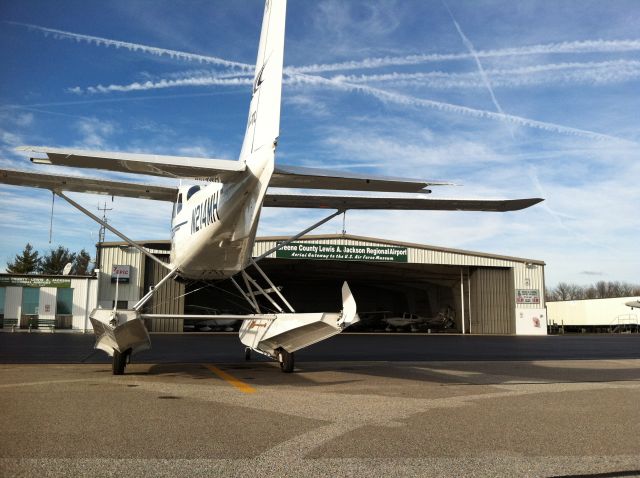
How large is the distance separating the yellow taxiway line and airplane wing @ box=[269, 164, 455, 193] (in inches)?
124

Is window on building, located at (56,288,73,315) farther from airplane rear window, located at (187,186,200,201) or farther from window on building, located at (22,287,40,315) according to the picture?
airplane rear window, located at (187,186,200,201)

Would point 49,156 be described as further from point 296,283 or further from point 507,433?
point 296,283

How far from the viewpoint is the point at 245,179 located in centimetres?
816

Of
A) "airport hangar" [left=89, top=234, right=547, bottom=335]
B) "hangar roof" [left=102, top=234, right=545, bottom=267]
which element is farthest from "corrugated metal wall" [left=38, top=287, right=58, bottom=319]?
"hangar roof" [left=102, top=234, right=545, bottom=267]

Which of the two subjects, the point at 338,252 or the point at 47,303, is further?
the point at 338,252

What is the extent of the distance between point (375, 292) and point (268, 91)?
175 feet

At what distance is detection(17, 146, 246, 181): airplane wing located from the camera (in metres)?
6.52

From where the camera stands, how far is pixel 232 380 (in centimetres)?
925

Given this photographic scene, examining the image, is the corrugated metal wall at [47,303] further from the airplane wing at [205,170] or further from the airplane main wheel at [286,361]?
the airplane wing at [205,170]

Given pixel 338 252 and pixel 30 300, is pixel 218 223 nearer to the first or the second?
pixel 30 300

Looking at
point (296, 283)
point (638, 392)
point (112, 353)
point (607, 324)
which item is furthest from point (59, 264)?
point (638, 392)

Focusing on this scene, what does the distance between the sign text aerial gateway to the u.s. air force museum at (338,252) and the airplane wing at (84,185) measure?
2431 cm

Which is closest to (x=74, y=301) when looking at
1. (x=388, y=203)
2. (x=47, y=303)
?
(x=47, y=303)

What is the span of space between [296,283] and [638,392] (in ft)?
163
